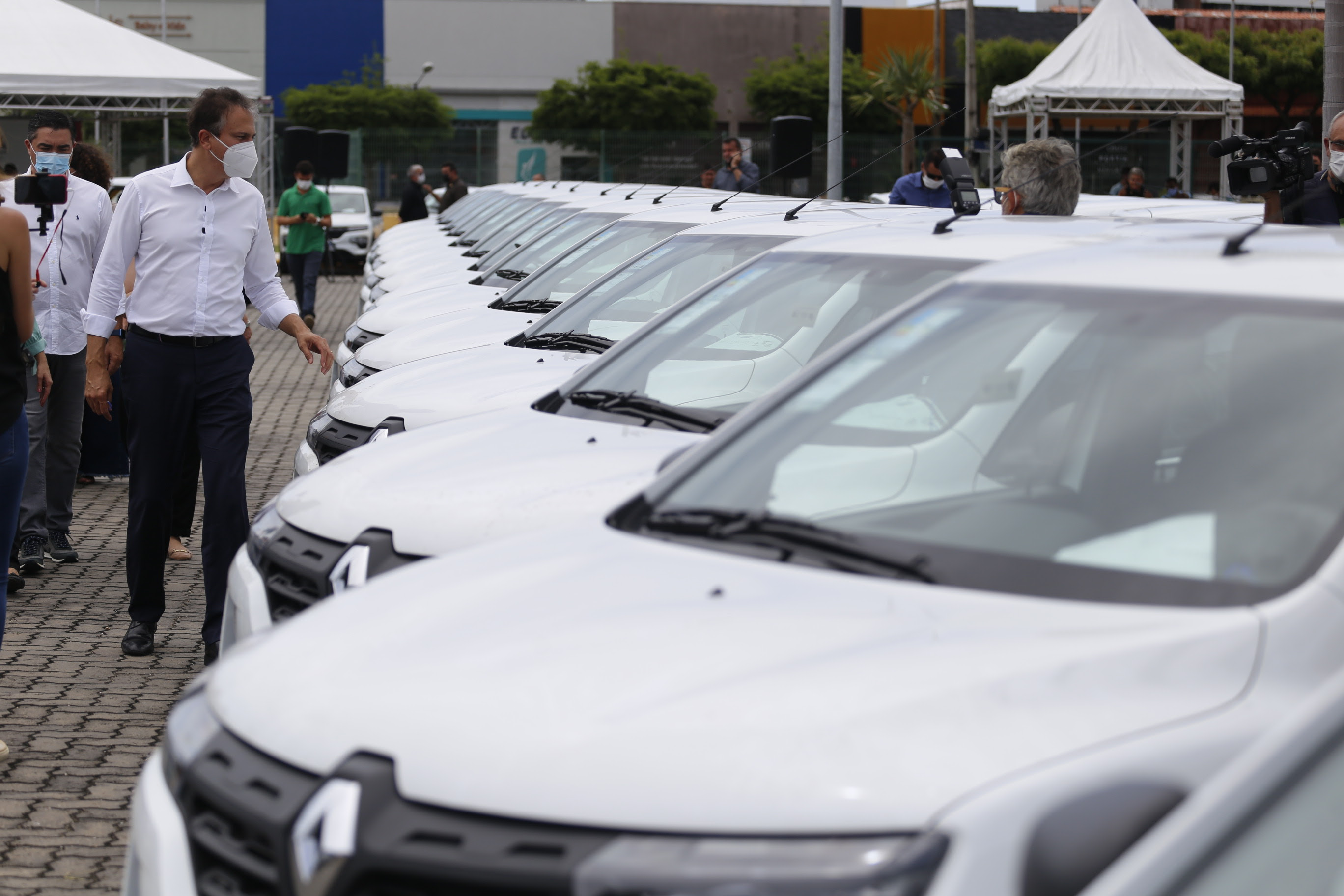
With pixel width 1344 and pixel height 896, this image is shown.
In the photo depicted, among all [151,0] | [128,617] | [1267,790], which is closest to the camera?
[1267,790]

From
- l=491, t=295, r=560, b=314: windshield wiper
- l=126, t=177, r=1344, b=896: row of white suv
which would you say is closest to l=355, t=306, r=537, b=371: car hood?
l=491, t=295, r=560, b=314: windshield wiper

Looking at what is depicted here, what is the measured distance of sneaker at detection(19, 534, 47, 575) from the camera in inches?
296

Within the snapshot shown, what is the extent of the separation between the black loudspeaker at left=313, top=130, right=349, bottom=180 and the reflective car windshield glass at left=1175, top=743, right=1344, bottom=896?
88.2 feet

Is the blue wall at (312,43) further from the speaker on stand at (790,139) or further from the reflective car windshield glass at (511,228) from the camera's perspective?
the reflective car windshield glass at (511,228)

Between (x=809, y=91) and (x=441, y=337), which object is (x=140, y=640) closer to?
(x=441, y=337)

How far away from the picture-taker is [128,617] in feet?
22.2

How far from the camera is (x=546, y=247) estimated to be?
420 inches

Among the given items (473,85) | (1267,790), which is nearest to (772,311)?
(1267,790)

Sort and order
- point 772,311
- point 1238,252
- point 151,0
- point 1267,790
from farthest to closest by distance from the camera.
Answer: point 151,0 < point 772,311 < point 1238,252 < point 1267,790

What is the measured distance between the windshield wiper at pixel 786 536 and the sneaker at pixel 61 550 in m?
5.69

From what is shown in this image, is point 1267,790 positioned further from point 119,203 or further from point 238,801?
point 119,203

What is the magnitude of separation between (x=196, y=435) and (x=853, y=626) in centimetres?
406

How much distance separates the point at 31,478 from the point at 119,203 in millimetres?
2427

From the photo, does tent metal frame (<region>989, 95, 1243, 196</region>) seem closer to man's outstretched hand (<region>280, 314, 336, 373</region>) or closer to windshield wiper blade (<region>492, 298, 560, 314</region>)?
windshield wiper blade (<region>492, 298, 560, 314</region>)
